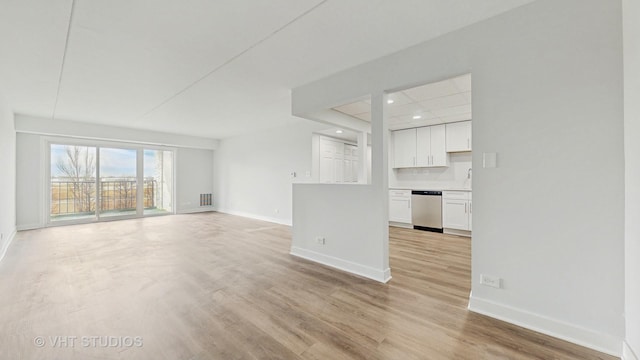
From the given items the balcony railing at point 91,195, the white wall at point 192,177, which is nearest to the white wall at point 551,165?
the white wall at point 192,177

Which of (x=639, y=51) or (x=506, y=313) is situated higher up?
(x=639, y=51)

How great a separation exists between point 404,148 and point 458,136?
1.20m

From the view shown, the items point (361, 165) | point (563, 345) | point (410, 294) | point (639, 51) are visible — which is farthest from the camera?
point (361, 165)

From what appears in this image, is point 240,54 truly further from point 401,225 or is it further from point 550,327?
point 401,225

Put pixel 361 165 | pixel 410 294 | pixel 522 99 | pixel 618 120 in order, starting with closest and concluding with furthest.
→ pixel 618 120 < pixel 522 99 < pixel 410 294 < pixel 361 165

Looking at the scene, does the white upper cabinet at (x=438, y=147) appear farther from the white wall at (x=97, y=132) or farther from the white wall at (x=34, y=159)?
the white wall at (x=34, y=159)

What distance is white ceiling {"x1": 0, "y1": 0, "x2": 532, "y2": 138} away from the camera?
1938mm

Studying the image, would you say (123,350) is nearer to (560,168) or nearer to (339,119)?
(560,168)

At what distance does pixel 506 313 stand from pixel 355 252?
1.52 m

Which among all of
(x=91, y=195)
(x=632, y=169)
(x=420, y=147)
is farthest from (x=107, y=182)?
(x=632, y=169)

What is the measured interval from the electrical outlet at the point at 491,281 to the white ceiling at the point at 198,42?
7.14ft

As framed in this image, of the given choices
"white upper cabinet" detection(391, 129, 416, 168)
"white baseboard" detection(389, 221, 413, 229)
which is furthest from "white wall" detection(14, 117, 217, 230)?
"white baseboard" detection(389, 221, 413, 229)

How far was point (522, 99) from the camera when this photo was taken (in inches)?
76.5

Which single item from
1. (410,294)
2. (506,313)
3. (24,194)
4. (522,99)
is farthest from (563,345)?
(24,194)
